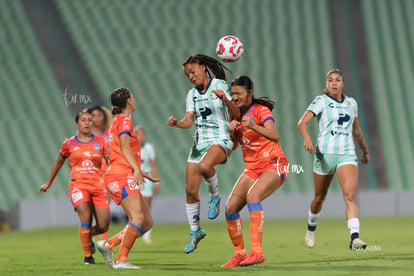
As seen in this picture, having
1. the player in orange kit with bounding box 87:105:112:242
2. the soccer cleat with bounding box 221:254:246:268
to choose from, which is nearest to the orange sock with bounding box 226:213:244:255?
the soccer cleat with bounding box 221:254:246:268

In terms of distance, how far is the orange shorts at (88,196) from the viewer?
360 inches

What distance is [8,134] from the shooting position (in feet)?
68.8

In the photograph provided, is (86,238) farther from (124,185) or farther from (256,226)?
(256,226)

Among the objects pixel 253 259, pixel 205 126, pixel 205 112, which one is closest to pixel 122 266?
pixel 253 259

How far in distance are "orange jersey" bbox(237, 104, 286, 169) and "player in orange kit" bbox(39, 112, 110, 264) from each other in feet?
6.99

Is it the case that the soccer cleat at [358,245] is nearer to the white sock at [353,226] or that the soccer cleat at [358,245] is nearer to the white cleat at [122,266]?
the white sock at [353,226]

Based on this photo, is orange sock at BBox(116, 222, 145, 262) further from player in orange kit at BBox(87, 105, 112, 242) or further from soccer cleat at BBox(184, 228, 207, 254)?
player in orange kit at BBox(87, 105, 112, 242)

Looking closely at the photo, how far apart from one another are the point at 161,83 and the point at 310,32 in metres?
5.95

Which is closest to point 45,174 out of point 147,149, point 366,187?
point 147,149

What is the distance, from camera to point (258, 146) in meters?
7.96

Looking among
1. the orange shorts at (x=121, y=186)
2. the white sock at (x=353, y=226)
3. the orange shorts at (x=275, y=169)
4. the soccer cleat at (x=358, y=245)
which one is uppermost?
the orange shorts at (x=121, y=186)

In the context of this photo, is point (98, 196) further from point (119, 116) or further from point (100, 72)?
point (100, 72)

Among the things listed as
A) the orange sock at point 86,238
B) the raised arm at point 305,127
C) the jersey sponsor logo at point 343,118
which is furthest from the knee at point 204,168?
the jersey sponsor logo at point 343,118

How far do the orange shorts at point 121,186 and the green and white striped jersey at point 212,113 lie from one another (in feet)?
3.46
